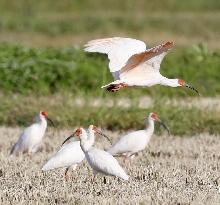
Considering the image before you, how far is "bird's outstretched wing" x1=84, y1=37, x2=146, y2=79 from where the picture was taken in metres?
8.79

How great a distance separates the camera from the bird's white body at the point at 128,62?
8695 millimetres

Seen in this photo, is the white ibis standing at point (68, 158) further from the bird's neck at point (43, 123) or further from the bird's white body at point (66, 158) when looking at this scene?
the bird's neck at point (43, 123)

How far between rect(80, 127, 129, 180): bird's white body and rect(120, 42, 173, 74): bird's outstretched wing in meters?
0.97

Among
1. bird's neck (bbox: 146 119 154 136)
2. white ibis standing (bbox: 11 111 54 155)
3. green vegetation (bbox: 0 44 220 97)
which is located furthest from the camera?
green vegetation (bbox: 0 44 220 97)

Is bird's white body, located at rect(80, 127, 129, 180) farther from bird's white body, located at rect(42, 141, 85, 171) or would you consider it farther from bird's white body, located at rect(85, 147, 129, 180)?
bird's white body, located at rect(42, 141, 85, 171)

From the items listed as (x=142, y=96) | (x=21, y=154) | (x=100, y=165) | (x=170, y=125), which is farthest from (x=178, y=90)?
(x=100, y=165)

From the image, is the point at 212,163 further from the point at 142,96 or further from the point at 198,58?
the point at 198,58

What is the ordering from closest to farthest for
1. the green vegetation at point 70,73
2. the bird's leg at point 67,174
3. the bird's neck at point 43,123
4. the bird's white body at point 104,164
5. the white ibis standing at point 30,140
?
1. the bird's white body at point 104,164
2. the bird's leg at point 67,174
3. the white ibis standing at point 30,140
4. the bird's neck at point 43,123
5. the green vegetation at point 70,73

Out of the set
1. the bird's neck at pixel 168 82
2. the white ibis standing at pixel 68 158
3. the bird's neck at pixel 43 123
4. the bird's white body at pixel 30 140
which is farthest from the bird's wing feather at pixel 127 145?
the bird's neck at pixel 43 123

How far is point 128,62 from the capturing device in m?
8.66

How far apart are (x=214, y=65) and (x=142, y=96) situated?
278cm

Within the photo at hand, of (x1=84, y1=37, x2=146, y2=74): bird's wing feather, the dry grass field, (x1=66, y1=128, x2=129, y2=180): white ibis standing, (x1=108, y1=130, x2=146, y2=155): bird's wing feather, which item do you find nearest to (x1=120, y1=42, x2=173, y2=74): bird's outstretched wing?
(x1=84, y1=37, x2=146, y2=74): bird's wing feather

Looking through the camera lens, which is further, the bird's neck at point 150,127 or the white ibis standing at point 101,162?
the bird's neck at point 150,127

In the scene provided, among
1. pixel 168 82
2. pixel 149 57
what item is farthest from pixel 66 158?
pixel 168 82
